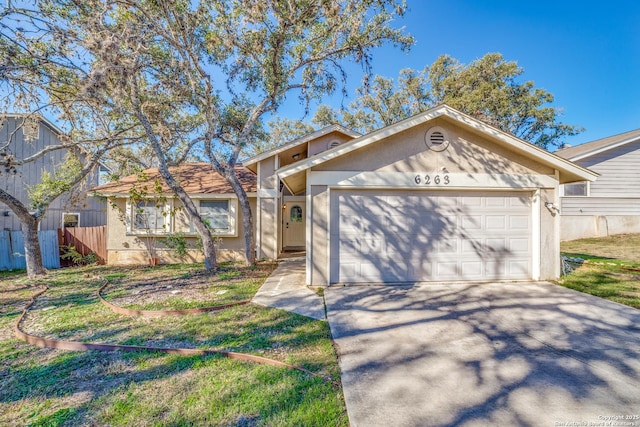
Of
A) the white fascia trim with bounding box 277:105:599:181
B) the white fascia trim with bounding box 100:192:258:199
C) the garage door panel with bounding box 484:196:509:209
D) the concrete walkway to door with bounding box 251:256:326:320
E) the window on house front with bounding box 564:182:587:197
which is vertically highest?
the white fascia trim with bounding box 277:105:599:181

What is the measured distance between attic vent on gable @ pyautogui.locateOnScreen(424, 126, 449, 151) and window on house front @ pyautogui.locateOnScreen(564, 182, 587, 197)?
11467 mm

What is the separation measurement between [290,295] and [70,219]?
15.7 metres

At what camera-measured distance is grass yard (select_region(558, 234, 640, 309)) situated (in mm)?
6188

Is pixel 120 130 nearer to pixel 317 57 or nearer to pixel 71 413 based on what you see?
pixel 317 57

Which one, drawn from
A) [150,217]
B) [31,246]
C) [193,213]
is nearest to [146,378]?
[193,213]

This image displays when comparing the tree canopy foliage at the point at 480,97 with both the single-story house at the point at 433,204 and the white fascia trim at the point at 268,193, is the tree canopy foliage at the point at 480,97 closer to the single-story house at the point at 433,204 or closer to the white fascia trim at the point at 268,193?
the white fascia trim at the point at 268,193

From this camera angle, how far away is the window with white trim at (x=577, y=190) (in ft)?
44.7

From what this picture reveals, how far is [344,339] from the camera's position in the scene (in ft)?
13.3

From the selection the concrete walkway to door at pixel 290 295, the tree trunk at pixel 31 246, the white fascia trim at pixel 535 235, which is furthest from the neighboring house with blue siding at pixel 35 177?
the white fascia trim at pixel 535 235

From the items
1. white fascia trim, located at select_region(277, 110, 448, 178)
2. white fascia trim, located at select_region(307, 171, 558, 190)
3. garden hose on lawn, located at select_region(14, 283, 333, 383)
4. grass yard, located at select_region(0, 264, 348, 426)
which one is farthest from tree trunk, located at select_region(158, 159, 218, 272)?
garden hose on lawn, located at select_region(14, 283, 333, 383)

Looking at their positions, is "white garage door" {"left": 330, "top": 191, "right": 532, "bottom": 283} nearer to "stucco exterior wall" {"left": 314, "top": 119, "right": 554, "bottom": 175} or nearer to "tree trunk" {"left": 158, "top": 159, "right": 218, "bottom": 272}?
"stucco exterior wall" {"left": 314, "top": 119, "right": 554, "bottom": 175}

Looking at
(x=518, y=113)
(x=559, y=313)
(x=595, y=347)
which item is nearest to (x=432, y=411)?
(x=595, y=347)

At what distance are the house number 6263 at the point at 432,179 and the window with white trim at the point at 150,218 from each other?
9.20 metres

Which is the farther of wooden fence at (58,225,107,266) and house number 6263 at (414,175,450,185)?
wooden fence at (58,225,107,266)
